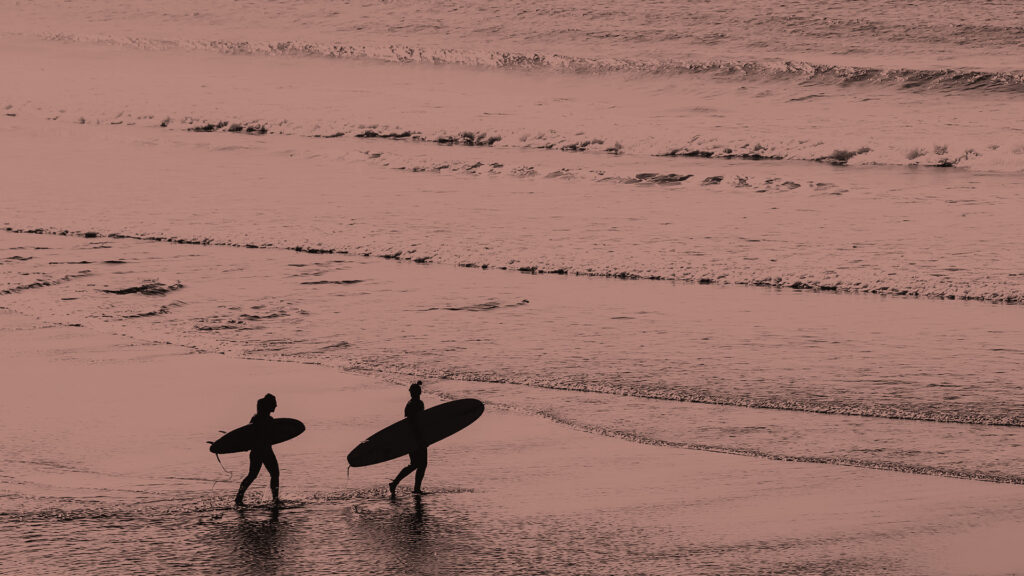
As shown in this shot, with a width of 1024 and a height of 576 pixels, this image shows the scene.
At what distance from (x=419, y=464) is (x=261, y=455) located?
886 mm

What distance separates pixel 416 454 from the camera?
27.1 feet

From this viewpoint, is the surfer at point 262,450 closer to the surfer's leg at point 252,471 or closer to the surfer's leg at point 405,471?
the surfer's leg at point 252,471

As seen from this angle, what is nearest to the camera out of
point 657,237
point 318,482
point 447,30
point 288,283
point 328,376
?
point 318,482

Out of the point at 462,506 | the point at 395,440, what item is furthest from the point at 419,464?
the point at 462,506

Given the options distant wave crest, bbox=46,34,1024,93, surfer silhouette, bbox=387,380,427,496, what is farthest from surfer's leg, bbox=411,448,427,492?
distant wave crest, bbox=46,34,1024,93

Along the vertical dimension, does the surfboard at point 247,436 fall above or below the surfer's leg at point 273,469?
above

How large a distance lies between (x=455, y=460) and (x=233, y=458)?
4.58ft

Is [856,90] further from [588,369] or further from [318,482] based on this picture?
[318,482]

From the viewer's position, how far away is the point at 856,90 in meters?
42.0

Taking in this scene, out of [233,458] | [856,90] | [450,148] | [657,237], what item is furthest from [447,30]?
[233,458]

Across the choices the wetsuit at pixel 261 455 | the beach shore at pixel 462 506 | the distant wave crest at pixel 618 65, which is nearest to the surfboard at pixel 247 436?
the wetsuit at pixel 261 455

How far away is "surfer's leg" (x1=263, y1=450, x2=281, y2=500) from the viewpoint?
26.7ft

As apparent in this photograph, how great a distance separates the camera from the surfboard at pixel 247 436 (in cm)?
807

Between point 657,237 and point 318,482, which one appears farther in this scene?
point 657,237
